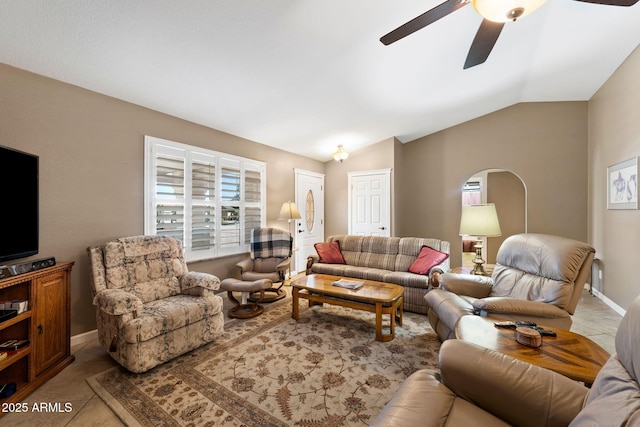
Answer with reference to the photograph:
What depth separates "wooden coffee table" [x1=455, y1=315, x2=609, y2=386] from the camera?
1.30 meters

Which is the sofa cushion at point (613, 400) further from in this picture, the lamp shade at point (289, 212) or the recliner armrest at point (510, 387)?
the lamp shade at point (289, 212)

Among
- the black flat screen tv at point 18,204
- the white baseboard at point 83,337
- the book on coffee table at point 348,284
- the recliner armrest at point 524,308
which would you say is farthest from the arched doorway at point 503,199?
the black flat screen tv at point 18,204

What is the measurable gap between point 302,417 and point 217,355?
1055 mm

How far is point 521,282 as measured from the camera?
239cm

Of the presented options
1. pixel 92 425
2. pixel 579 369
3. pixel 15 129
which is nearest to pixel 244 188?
pixel 15 129

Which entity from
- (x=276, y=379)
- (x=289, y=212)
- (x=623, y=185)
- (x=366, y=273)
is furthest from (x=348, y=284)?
(x=623, y=185)

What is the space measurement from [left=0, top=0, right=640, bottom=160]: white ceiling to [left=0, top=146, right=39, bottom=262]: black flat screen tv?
0.89 metres

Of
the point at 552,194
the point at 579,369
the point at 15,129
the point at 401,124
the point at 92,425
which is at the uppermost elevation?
the point at 401,124

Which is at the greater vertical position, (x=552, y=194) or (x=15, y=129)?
(x=15, y=129)

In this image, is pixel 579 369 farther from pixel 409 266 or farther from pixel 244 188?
pixel 244 188

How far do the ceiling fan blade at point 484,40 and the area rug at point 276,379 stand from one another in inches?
102

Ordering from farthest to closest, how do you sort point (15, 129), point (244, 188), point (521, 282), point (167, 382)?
point (244, 188) < point (521, 282) < point (15, 129) < point (167, 382)

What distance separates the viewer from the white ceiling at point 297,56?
1.97 m

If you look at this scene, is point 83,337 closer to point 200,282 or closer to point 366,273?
point 200,282
